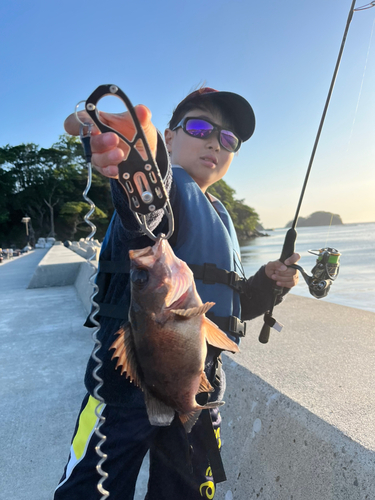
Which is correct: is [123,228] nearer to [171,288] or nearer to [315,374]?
[171,288]

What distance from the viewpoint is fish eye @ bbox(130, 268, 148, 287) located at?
1.09 meters

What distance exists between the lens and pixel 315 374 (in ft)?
6.31

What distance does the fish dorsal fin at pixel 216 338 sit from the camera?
3.79 ft

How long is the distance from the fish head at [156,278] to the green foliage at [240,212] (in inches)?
2398

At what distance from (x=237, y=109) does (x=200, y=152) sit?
1.27 feet

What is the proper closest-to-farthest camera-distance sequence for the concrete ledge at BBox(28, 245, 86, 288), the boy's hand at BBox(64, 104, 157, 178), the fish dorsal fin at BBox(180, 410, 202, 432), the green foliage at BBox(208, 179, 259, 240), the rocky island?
the boy's hand at BBox(64, 104, 157, 178), the fish dorsal fin at BBox(180, 410, 202, 432), the rocky island, the concrete ledge at BBox(28, 245, 86, 288), the green foliage at BBox(208, 179, 259, 240)

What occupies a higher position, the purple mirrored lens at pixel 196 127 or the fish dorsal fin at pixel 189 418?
the purple mirrored lens at pixel 196 127

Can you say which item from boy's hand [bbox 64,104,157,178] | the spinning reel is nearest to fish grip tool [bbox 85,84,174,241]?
boy's hand [bbox 64,104,157,178]

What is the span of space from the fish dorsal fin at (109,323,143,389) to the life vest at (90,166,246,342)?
375 millimetres

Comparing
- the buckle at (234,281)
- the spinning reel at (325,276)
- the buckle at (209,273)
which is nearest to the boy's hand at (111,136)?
the buckle at (209,273)

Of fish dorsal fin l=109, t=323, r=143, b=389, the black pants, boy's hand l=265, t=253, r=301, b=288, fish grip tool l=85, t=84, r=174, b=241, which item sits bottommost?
the black pants

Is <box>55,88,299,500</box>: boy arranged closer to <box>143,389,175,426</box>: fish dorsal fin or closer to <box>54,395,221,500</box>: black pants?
<box>54,395,221,500</box>: black pants

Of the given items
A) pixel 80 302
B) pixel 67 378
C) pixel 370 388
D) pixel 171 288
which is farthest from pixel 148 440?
pixel 80 302

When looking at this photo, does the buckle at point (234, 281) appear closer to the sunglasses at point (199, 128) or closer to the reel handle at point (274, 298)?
the reel handle at point (274, 298)
